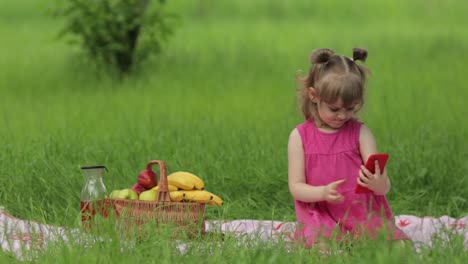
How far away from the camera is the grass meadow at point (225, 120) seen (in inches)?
222

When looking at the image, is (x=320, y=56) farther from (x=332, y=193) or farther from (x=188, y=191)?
(x=188, y=191)

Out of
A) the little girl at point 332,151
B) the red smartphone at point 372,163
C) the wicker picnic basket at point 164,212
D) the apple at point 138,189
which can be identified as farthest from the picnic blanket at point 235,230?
the apple at point 138,189

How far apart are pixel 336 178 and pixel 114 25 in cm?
665

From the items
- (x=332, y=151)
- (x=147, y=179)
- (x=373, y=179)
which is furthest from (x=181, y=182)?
(x=373, y=179)

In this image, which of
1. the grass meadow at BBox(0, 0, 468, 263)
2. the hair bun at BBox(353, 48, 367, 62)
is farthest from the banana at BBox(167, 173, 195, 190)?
the hair bun at BBox(353, 48, 367, 62)

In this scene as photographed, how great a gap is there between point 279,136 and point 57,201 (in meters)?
2.25

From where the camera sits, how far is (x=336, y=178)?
4809 millimetres

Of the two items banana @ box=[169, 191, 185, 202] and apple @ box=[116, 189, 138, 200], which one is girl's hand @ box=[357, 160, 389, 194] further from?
apple @ box=[116, 189, 138, 200]

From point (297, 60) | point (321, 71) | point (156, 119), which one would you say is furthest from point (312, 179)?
point (297, 60)

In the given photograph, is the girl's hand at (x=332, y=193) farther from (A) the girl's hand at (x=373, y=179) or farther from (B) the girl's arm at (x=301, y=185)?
(A) the girl's hand at (x=373, y=179)

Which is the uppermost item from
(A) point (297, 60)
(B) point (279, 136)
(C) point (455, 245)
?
(A) point (297, 60)

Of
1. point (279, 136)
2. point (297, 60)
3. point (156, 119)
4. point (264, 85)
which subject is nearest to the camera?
point (279, 136)

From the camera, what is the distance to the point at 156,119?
27.5 feet

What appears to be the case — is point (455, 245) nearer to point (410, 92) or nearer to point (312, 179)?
point (312, 179)
